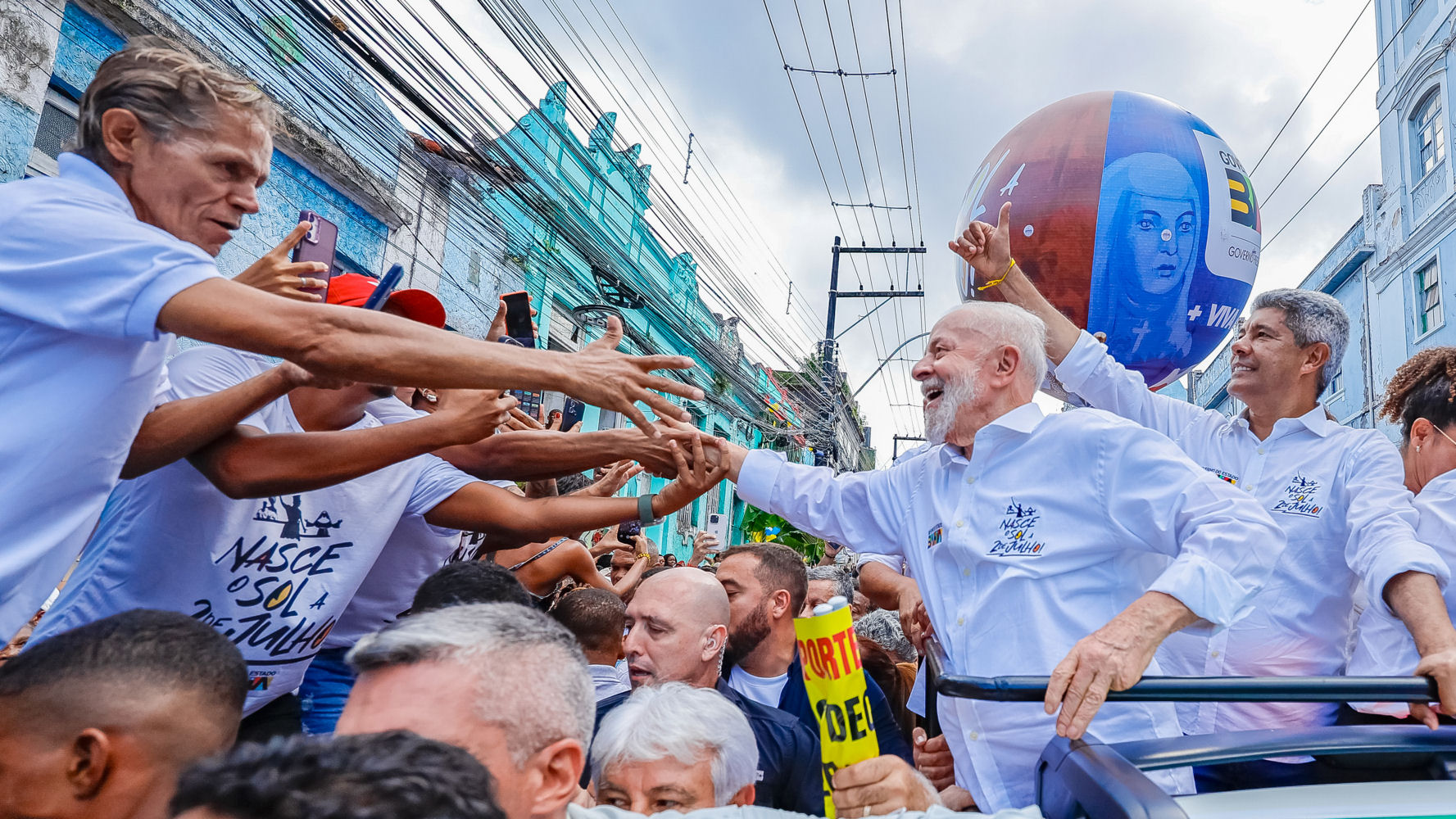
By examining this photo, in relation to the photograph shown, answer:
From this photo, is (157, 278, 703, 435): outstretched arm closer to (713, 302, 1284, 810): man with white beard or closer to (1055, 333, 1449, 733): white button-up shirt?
(713, 302, 1284, 810): man with white beard

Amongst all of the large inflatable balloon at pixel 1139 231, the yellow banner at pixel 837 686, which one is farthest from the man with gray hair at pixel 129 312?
the large inflatable balloon at pixel 1139 231

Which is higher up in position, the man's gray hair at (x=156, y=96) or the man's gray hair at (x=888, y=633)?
the man's gray hair at (x=156, y=96)

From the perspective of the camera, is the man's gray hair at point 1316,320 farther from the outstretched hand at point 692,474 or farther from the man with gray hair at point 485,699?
the man with gray hair at point 485,699

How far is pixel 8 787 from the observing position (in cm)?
152

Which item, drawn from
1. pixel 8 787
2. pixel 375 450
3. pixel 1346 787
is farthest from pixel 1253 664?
pixel 8 787

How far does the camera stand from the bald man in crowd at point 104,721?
1536 mm

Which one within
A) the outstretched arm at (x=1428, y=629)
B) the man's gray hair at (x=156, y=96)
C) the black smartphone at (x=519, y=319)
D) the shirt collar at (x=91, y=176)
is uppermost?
the man's gray hair at (x=156, y=96)

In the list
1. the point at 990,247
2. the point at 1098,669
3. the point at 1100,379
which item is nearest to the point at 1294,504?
the point at 1100,379

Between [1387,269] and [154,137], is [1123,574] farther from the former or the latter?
[1387,269]

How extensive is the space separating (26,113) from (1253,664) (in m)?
7.91

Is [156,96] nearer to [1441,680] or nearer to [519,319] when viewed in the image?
[519,319]

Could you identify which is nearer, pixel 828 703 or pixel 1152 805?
→ pixel 1152 805

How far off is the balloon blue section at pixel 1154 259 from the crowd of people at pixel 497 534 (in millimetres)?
1265

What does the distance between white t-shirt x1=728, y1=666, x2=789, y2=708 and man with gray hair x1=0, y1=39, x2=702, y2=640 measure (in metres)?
2.24
